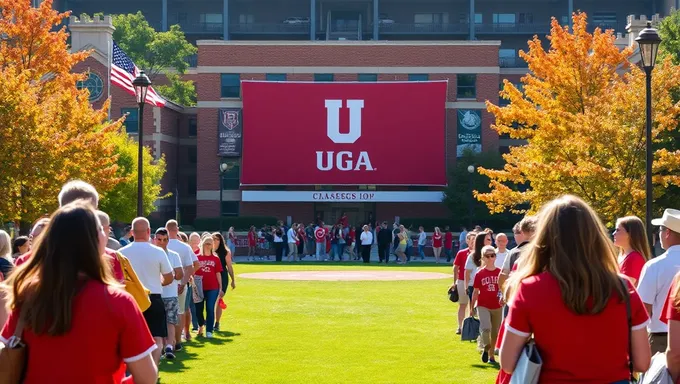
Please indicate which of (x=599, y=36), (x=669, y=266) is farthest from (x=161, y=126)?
(x=669, y=266)

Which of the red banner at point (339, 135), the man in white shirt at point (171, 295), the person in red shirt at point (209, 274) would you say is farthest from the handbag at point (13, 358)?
the red banner at point (339, 135)

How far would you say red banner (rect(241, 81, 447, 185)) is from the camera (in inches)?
2472

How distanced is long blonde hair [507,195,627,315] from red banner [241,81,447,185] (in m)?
57.6

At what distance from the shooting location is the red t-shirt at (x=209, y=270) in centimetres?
1789

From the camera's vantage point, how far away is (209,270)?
18.0m

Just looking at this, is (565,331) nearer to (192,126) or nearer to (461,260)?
(461,260)

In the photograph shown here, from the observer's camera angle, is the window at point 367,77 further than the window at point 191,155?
No

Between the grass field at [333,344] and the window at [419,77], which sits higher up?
the window at [419,77]

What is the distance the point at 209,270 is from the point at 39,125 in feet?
47.6

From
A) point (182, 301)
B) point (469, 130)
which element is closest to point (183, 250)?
point (182, 301)

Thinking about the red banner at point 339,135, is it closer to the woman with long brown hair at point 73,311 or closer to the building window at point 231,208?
the building window at point 231,208

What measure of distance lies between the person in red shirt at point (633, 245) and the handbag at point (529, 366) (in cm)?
441

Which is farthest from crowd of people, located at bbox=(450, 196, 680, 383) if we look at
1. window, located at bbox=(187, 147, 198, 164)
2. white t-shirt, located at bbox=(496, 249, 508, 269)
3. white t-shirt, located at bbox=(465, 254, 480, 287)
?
window, located at bbox=(187, 147, 198, 164)

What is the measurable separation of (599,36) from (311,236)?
19552mm
